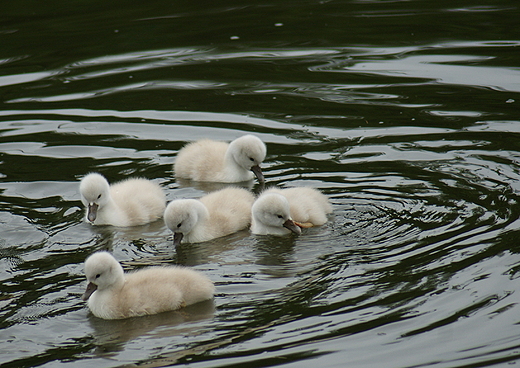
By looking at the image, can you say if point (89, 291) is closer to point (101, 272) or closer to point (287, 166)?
point (101, 272)

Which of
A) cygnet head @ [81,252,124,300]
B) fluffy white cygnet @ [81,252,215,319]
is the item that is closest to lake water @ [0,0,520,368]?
fluffy white cygnet @ [81,252,215,319]

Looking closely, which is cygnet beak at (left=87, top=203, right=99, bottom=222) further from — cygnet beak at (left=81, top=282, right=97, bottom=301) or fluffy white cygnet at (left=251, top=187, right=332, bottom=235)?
cygnet beak at (left=81, top=282, right=97, bottom=301)

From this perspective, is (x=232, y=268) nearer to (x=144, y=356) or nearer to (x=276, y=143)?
(x=144, y=356)

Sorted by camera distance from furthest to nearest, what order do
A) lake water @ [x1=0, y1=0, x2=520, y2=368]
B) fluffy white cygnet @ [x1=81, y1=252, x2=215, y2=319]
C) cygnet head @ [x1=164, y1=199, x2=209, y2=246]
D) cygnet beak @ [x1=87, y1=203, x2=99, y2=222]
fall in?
cygnet beak @ [x1=87, y1=203, x2=99, y2=222]
cygnet head @ [x1=164, y1=199, x2=209, y2=246]
fluffy white cygnet @ [x1=81, y1=252, x2=215, y2=319]
lake water @ [x1=0, y1=0, x2=520, y2=368]

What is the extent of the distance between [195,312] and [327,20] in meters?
8.19

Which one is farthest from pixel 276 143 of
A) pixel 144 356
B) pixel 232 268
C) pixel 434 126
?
pixel 144 356

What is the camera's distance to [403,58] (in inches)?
432

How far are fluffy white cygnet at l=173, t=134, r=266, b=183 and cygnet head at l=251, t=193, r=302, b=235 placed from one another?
4.44 feet

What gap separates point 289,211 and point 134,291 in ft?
5.47

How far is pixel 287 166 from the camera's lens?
809cm

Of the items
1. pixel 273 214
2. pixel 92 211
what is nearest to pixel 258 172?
pixel 273 214

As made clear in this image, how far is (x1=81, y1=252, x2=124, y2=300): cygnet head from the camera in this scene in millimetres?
5270

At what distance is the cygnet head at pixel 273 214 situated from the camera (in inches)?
254

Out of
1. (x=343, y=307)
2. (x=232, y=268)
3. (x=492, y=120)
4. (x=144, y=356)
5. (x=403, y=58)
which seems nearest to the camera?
(x=144, y=356)
